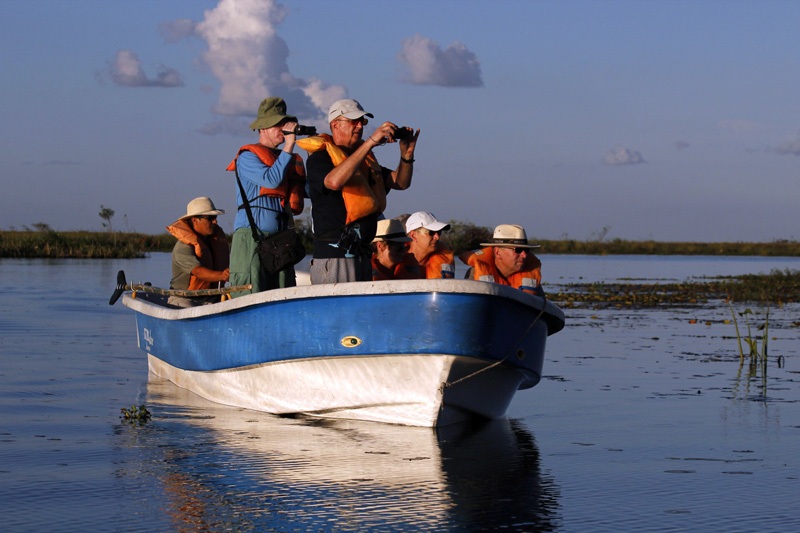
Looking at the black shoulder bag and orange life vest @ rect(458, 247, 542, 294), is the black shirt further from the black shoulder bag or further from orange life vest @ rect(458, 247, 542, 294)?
orange life vest @ rect(458, 247, 542, 294)

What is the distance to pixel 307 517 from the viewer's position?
15.3 feet

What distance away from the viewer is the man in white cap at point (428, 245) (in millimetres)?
7820

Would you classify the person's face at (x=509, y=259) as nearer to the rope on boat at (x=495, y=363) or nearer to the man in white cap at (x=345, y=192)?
the rope on boat at (x=495, y=363)

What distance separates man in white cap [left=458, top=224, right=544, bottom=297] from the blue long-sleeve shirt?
1.37 meters

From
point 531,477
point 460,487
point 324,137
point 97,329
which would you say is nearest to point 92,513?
point 460,487

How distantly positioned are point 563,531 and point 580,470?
1.33 m

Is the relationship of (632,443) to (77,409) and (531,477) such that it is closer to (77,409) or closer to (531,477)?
(531,477)

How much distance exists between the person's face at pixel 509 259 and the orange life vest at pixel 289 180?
148 cm

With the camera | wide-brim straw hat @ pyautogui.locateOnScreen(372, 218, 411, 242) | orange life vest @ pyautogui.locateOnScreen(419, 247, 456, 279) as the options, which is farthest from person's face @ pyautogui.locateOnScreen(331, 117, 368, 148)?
orange life vest @ pyautogui.locateOnScreen(419, 247, 456, 279)

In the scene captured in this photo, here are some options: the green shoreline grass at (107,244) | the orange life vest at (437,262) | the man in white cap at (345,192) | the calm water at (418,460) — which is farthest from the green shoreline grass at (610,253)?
the man in white cap at (345,192)

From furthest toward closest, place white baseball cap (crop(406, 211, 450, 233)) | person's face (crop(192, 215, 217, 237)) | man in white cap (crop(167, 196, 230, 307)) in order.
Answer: person's face (crop(192, 215, 217, 237)), man in white cap (crop(167, 196, 230, 307)), white baseball cap (crop(406, 211, 450, 233))

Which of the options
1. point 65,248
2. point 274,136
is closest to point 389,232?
point 274,136

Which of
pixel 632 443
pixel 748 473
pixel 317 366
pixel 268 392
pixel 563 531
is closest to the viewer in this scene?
pixel 563 531

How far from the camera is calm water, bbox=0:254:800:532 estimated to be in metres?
4.75
